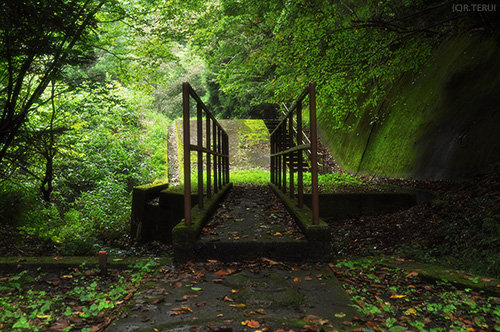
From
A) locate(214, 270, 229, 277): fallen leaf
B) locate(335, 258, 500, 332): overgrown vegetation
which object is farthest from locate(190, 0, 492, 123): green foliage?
locate(214, 270, 229, 277): fallen leaf

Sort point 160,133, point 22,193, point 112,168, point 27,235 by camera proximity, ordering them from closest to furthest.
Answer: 1. point 27,235
2. point 22,193
3. point 112,168
4. point 160,133

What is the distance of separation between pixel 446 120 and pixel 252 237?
520 cm

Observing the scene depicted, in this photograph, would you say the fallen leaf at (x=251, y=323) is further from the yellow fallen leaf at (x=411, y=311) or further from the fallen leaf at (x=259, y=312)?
the yellow fallen leaf at (x=411, y=311)

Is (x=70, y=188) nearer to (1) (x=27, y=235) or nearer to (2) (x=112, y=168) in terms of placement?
(2) (x=112, y=168)

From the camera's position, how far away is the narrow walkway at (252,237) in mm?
3268

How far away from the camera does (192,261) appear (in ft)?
10.7

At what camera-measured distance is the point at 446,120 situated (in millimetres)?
6789

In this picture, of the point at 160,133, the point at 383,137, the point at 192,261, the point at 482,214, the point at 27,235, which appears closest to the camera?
the point at 192,261

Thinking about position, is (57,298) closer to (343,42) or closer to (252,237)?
(252,237)

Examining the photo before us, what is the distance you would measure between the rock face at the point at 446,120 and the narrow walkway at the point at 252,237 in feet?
10.8

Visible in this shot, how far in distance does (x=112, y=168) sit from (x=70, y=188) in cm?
139

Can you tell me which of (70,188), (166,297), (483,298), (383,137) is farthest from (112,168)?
(483,298)

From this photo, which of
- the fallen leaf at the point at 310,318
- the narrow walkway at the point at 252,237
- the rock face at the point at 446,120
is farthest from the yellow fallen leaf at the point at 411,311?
the rock face at the point at 446,120

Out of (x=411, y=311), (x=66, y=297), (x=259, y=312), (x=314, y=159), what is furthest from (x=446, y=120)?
(x=66, y=297)
